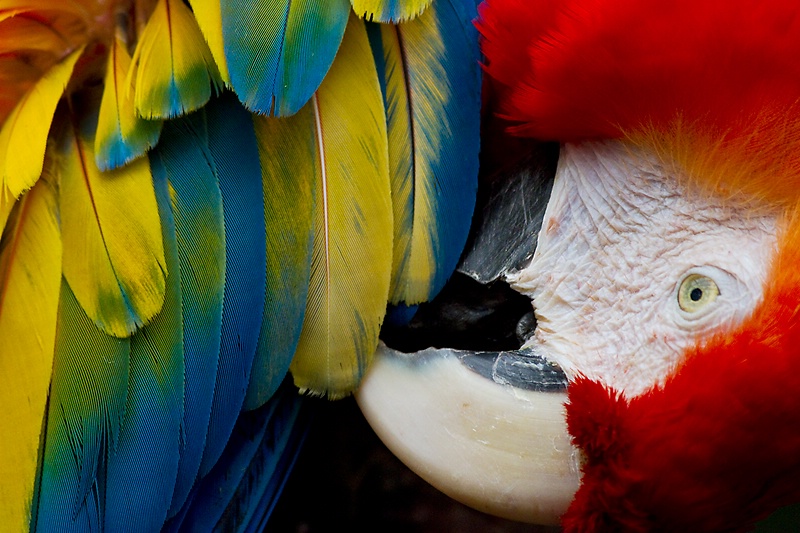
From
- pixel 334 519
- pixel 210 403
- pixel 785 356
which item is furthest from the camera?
pixel 334 519

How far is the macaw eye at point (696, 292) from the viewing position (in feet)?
1.92

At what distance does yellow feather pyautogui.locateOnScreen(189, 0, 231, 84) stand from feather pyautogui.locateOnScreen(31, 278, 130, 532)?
0.66 ft

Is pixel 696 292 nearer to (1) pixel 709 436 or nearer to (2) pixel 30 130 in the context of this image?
(1) pixel 709 436

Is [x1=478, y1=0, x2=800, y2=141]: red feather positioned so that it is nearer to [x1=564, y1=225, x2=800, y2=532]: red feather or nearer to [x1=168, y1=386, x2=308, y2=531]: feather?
[x1=564, y1=225, x2=800, y2=532]: red feather

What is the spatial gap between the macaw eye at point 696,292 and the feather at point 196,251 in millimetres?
347

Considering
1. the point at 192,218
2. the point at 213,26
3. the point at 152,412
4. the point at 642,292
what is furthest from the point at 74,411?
the point at 642,292

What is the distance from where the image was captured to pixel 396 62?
0.66 metres

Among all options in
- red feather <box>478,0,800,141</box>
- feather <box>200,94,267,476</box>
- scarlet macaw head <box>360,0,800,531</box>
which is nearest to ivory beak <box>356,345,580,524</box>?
scarlet macaw head <box>360,0,800,531</box>

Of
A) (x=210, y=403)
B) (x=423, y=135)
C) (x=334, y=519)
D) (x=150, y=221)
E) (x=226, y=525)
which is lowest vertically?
(x=334, y=519)

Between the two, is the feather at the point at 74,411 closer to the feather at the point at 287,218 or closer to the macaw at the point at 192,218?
the macaw at the point at 192,218

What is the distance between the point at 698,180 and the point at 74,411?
49 cm

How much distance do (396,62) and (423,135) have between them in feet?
0.21

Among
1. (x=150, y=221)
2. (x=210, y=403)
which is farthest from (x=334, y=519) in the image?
(x=150, y=221)

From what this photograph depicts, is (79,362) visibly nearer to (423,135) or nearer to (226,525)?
(226,525)
